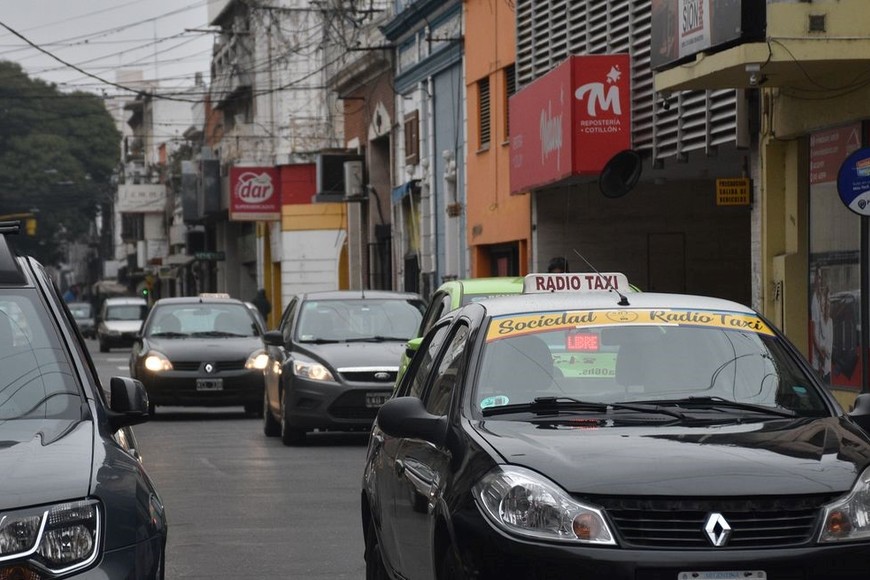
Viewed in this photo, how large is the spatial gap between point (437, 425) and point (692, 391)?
102 centimetres

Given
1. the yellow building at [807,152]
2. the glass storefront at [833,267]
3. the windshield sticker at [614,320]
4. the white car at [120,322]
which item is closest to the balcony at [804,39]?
the yellow building at [807,152]

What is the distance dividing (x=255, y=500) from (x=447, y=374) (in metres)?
6.79

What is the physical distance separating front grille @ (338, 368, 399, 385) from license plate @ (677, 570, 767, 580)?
12.7 meters

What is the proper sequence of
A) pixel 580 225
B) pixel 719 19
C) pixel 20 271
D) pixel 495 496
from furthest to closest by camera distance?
pixel 580 225 < pixel 719 19 < pixel 20 271 < pixel 495 496

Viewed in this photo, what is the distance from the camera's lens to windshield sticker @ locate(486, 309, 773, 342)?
7.24 meters

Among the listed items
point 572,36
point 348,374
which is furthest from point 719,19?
point 572,36

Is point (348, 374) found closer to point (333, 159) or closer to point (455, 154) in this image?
point (455, 154)

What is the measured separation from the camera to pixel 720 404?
22.6 ft

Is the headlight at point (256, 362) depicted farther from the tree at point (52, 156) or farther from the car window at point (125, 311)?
the tree at point (52, 156)

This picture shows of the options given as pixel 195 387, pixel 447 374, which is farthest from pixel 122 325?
pixel 447 374

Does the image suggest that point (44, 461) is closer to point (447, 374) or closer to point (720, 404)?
point (447, 374)

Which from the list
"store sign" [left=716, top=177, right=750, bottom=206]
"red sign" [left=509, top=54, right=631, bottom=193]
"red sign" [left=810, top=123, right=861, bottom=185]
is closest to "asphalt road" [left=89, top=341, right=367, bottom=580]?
"store sign" [left=716, top=177, right=750, bottom=206]

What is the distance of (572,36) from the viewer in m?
27.7

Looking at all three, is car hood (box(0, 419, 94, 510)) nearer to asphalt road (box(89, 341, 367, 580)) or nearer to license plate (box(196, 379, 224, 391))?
asphalt road (box(89, 341, 367, 580))
